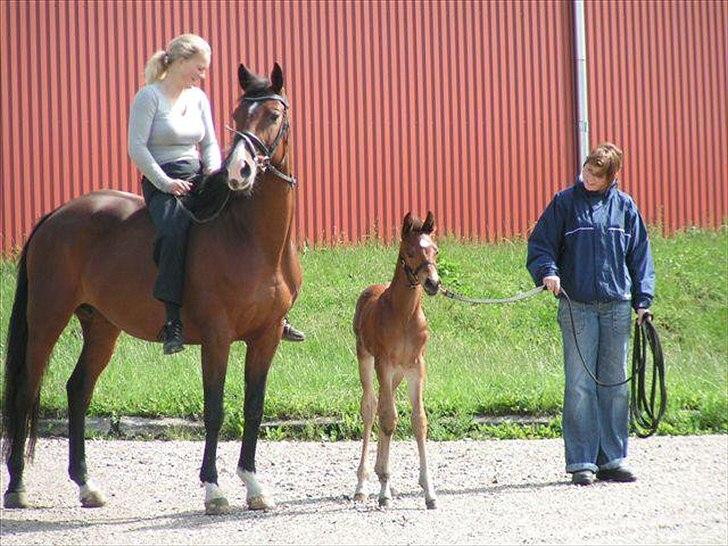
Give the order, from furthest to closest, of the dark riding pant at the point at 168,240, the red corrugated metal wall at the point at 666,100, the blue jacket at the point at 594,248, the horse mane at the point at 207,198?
1. the red corrugated metal wall at the point at 666,100
2. the blue jacket at the point at 594,248
3. the horse mane at the point at 207,198
4. the dark riding pant at the point at 168,240

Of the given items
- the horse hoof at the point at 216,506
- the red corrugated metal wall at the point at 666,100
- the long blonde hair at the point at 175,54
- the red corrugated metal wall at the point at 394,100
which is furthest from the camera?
the red corrugated metal wall at the point at 666,100

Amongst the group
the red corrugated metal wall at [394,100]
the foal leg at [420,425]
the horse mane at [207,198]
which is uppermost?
the red corrugated metal wall at [394,100]

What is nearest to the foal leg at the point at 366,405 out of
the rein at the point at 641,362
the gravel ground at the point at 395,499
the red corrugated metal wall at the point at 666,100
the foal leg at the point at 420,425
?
the gravel ground at the point at 395,499

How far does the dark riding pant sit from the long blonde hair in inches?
26.4

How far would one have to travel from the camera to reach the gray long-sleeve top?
825cm

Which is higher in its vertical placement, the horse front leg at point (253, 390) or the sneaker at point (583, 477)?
the horse front leg at point (253, 390)

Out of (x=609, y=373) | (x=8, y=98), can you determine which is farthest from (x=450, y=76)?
(x=609, y=373)

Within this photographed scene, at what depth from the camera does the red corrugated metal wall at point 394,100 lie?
1672cm

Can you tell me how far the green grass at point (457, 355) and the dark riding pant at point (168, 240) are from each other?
3093mm

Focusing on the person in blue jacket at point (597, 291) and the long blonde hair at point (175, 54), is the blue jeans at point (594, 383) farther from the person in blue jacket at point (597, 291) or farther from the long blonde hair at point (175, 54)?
the long blonde hair at point (175, 54)

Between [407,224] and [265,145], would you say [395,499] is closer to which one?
[407,224]

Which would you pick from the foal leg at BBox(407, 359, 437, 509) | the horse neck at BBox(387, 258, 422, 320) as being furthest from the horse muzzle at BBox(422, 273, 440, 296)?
the foal leg at BBox(407, 359, 437, 509)

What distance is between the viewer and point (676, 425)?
37.1ft

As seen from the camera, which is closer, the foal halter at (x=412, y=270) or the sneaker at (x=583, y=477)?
the foal halter at (x=412, y=270)
